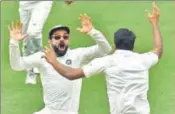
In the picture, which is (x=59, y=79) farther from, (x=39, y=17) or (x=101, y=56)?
(x=39, y=17)

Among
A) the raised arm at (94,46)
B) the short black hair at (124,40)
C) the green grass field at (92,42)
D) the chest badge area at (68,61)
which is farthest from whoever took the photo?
the green grass field at (92,42)

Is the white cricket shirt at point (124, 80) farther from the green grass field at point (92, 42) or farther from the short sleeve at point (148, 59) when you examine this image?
the green grass field at point (92, 42)

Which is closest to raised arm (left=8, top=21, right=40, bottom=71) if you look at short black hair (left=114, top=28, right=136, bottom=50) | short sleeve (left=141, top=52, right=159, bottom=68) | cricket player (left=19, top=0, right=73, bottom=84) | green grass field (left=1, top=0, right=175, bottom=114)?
short black hair (left=114, top=28, right=136, bottom=50)

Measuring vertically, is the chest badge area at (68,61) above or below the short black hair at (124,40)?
below

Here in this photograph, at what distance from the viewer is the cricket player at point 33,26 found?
1290 cm

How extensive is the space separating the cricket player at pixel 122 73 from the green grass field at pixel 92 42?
244cm

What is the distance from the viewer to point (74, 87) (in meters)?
10.2

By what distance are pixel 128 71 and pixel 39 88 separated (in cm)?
365

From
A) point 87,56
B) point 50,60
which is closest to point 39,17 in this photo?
point 87,56

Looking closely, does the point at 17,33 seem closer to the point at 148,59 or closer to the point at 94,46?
the point at 94,46

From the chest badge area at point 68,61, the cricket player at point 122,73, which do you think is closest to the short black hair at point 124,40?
the cricket player at point 122,73

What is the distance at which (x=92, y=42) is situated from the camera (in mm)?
14703

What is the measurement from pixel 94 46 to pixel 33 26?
3.15 m

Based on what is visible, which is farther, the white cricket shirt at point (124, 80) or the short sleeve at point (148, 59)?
the short sleeve at point (148, 59)
